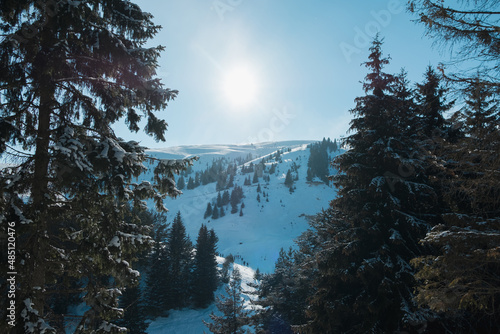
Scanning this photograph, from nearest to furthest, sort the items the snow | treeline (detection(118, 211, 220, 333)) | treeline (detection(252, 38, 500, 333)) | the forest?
the forest
treeline (detection(252, 38, 500, 333))
the snow
treeline (detection(118, 211, 220, 333))

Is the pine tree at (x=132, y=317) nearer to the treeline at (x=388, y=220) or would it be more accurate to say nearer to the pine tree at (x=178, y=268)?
the pine tree at (x=178, y=268)

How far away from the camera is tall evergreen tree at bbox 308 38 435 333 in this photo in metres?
8.43

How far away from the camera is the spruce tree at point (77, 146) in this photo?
166 inches

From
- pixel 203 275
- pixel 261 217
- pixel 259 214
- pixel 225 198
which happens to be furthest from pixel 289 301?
pixel 225 198

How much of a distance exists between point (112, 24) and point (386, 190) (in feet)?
33.2

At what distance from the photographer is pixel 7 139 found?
14.3 ft

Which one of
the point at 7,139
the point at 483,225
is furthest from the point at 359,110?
the point at 7,139

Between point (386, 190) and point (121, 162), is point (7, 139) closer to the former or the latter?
point (121, 162)

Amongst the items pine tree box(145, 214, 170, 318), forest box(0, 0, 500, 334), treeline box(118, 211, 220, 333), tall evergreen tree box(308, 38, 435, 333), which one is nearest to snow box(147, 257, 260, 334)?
treeline box(118, 211, 220, 333)

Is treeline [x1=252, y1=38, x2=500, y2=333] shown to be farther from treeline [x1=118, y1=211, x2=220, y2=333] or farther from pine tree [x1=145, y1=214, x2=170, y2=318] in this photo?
pine tree [x1=145, y1=214, x2=170, y2=318]

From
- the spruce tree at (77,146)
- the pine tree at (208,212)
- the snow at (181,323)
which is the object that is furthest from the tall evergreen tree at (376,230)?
the pine tree at (208,212)

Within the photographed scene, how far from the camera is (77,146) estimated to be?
418 cm

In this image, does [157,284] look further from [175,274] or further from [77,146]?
[77,146]

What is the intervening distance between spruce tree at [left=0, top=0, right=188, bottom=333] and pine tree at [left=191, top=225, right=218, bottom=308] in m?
36.2
